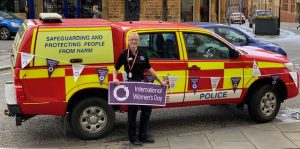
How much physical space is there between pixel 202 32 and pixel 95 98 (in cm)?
198

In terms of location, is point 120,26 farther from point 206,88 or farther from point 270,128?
point 270,128

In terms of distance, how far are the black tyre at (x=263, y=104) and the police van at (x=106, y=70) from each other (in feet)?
0.05

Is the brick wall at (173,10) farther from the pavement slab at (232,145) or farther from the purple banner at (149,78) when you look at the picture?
the pavement slab at (232,145)

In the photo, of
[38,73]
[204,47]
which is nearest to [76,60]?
[38,73]

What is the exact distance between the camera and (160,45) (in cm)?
707

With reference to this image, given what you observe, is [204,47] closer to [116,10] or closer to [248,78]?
[248,78]

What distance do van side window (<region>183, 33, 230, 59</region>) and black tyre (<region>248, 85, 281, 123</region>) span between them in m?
0.83

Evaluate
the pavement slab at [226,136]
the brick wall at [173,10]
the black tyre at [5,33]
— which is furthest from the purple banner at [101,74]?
the brick wall at [173,10]

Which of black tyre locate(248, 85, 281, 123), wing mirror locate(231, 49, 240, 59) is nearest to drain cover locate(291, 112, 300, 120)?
black tyre locate(248, 85, 281, 123)

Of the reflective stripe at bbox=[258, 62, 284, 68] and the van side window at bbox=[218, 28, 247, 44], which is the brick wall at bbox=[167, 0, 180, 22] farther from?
the reflective stripe at bbox=[258, 62, 284, 68]

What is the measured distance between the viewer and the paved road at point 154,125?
699 cm

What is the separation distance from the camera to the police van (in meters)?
6.44

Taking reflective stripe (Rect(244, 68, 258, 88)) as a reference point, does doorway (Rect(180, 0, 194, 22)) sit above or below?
above

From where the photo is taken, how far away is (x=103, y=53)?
22.0 feet
